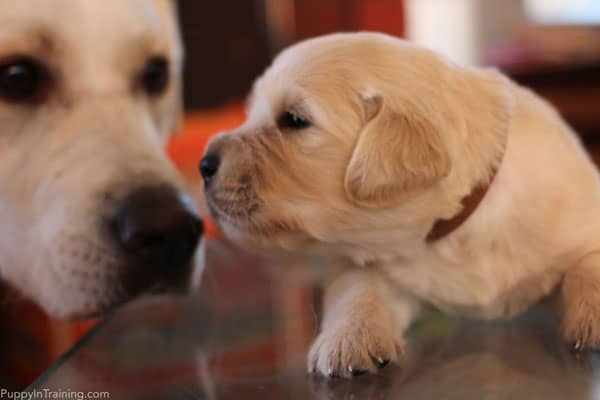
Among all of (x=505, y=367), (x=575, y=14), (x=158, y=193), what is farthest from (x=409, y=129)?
(x=575, y=14)

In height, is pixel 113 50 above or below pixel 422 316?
above

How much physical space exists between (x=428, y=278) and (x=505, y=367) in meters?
0.14

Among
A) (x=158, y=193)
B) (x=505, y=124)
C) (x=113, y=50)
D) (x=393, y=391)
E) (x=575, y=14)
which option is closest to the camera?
(x=393, y=391)

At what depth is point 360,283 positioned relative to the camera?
89 cm

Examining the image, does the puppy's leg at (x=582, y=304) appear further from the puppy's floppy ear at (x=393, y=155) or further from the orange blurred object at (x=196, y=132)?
the orange blurred object at (x=196, y=132)

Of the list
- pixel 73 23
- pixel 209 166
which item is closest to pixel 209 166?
pixel 209 166

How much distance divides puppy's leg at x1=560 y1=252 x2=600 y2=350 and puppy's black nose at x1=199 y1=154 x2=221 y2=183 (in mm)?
416

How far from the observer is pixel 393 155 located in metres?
0.77

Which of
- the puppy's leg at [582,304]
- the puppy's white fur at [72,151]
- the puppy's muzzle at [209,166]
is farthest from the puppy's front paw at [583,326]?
the puppy's white fur at [72,151]

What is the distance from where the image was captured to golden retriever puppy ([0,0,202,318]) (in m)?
1.02

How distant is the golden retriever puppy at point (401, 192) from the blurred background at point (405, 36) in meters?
1.21

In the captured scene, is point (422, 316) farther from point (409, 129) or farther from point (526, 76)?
point (526, 76)

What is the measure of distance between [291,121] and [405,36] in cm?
320

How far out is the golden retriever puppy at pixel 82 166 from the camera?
1021 millimetres
